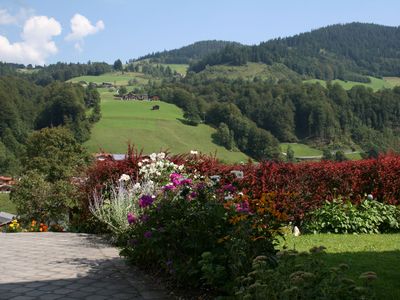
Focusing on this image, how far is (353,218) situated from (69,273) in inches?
222

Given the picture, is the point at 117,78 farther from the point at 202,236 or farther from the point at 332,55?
the point at 202,236

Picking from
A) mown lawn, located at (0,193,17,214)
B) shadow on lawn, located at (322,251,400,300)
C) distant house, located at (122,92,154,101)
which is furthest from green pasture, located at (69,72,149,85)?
shadow on lawn, located at (322,251,400,300)

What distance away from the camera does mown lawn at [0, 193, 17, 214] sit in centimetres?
4901

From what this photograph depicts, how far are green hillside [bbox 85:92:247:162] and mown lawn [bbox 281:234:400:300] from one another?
63016 millimetres

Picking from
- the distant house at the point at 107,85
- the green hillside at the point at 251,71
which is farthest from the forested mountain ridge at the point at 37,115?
the green hillside at the point at 251,71

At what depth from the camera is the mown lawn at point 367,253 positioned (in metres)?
4.80

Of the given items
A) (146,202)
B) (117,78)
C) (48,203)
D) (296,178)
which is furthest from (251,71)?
(146,202)

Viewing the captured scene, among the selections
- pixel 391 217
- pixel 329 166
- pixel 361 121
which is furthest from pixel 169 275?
A: pixel 361 121

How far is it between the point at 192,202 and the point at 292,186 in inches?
169

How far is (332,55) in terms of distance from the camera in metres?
180

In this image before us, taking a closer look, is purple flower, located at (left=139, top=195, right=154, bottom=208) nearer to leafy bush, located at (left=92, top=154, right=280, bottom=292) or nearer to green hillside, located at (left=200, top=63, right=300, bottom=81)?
leafy bush, located at (left=92, top=154, right=280, bottom=292)

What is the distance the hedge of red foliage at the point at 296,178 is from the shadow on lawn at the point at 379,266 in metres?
2.28

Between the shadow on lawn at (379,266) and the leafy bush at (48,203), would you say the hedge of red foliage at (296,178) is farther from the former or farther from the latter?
the shadow on lawn at (379,266)

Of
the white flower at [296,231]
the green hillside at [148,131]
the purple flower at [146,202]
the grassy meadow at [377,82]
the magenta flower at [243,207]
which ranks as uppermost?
the grassy meadow at [377,82]
